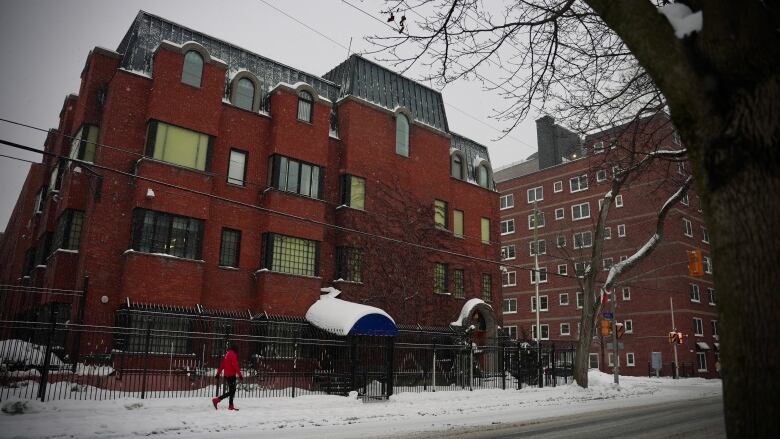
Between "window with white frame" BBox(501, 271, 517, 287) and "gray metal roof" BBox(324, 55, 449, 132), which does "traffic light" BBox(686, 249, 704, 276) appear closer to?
"gray metal roof" BBox(324, 55, 449, 132)

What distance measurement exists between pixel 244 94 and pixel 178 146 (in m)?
4.64

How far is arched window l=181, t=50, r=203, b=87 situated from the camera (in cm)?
2295

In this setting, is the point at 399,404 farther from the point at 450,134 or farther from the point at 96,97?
the point at 450,134

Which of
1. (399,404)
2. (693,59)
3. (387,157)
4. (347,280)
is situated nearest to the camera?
(693,59)

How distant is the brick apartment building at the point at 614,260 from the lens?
49.6 m

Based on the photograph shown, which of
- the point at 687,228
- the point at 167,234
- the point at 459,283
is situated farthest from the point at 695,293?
the point at 167,234

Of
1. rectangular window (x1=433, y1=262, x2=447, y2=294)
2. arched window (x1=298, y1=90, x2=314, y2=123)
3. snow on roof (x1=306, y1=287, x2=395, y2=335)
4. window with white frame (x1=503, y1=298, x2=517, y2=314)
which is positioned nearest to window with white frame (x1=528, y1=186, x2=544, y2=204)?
window with white frame (x1=503, y1=298, x2=517, y2=314)

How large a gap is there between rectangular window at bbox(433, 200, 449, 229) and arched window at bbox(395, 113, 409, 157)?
3.66 meters

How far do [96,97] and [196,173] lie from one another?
5.69 m

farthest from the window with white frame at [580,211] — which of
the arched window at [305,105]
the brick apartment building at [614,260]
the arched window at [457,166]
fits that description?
the arched window at [305,105]

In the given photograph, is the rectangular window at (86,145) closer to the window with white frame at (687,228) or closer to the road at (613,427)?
the road at (613,427)

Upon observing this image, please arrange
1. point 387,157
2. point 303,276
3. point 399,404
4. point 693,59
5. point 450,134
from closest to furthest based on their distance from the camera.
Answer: point 693,59
point 399,404
point 303,276
point 387,157
point 450,134

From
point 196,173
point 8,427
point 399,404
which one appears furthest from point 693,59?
point 196,173

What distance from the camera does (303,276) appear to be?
24297 millimetres
